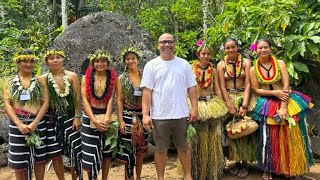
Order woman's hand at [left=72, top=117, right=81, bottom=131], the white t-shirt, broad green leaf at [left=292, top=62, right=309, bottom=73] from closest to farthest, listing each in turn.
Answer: the white t-shirt, woman's hand at [left=72, top=117, right=81, bottom=131], broad green leaf at [left=292, top=62, right=309, bottom=73]

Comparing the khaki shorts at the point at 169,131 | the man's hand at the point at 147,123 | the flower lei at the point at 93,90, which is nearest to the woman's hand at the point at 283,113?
the khaki shorts at the point at 169,131

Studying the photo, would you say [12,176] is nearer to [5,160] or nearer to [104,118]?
[5,160]

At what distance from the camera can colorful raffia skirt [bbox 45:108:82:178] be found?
3.52m

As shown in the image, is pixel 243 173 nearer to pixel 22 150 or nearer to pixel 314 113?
pixel 314 113

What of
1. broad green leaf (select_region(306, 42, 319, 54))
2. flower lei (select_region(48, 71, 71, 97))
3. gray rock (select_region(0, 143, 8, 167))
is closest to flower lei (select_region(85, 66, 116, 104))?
flower lei (select_region(48, 71, 71, 97))

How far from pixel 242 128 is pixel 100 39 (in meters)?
2.70

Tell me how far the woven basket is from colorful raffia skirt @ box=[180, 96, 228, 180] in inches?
4.8

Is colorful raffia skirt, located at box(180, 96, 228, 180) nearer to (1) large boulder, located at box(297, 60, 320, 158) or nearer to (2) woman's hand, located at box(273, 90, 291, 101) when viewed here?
(2) woman's hand, located at box(273, 90, 291, 101)

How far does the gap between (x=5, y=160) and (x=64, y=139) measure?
6.96 feet

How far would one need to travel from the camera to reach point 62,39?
5.35m

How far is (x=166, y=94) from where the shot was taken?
3230 millimetres

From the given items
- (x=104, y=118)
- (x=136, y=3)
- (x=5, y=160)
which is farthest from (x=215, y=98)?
(x=136, y=3)

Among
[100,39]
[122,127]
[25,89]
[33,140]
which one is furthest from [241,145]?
[100,39]

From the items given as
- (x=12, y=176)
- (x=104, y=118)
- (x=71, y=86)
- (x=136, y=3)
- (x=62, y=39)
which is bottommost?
(x=12, y=176)
